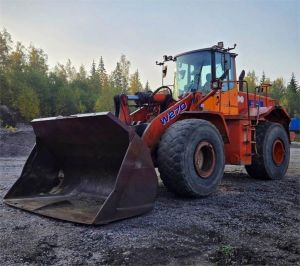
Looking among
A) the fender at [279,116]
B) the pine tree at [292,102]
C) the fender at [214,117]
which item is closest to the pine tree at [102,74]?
the pine tree at [292,102]

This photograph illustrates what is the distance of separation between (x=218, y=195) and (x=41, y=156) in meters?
2.67

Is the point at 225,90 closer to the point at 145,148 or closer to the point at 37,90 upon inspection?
the point at 145,148

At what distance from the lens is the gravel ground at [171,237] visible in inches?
125

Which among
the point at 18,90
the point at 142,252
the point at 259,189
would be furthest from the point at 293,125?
the point at 18,90

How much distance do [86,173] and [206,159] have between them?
177cm

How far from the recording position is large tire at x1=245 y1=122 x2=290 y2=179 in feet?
25.1

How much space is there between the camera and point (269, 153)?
775 centimetres

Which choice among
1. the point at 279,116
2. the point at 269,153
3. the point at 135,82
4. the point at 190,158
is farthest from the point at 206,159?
the point at 135,82

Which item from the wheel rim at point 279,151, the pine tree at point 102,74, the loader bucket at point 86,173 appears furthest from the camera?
the pine tree at point 102,74

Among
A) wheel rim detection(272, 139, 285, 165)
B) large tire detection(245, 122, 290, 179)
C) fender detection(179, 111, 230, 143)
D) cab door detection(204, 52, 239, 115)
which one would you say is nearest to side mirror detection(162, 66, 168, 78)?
cab door detection(204, 52, 239, 115)

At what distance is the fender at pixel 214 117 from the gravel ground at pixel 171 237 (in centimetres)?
129

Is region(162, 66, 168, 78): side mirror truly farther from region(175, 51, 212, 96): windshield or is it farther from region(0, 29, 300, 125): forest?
region(0, 29, 300, 125): forest

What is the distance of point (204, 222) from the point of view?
423cm

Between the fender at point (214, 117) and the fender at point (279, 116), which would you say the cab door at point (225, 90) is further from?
the fender at point (279, 116)
